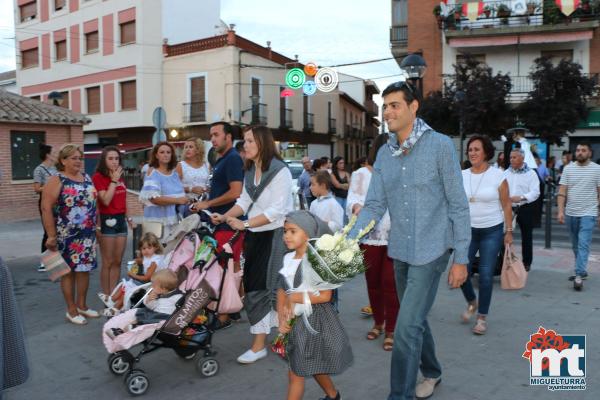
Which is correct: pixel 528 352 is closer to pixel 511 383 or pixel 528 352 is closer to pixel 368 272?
pixel 511 383

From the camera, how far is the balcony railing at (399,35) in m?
26.9

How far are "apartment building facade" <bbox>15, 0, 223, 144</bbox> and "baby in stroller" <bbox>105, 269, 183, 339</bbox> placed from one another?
88.6 feet

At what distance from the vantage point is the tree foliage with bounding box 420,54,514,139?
20.4 metres

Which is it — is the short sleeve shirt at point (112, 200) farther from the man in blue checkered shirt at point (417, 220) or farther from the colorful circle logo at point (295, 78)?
the colorful circle logo at point (295, 78)

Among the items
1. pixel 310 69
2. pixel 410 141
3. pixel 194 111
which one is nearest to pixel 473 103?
pixel 310 69

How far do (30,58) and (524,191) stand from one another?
3669cm

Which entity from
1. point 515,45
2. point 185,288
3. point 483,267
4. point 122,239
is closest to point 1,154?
point 122,239

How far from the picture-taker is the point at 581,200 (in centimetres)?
666

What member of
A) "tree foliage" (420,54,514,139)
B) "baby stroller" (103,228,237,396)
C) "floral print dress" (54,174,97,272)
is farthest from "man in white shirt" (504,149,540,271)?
"tree foliage" (420,54,514,139)

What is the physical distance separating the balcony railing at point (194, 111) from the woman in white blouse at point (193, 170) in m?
23.2

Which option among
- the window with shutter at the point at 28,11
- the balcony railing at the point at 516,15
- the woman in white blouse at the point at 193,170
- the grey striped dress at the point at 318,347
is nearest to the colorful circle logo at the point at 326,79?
the balcony railing at the point at 516,15

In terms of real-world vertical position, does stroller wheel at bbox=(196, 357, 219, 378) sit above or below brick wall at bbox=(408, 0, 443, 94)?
below

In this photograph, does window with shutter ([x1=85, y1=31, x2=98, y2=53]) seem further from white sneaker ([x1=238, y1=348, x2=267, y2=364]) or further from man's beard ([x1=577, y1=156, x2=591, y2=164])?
white sneaker ([x1=238, y1=348, x2=267, y2=364])

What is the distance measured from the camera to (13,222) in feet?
49.2
